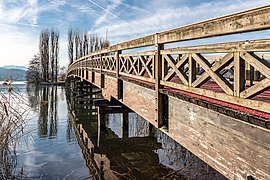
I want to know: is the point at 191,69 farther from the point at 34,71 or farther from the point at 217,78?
the point at 34,71

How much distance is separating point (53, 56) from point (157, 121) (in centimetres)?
5028

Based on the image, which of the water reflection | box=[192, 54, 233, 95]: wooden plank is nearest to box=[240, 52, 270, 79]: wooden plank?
box=[192, 54, 233, 95]: wooden plank

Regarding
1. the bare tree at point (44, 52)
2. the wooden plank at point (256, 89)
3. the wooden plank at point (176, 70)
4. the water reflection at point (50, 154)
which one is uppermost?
the bare tree at point (44, 52)

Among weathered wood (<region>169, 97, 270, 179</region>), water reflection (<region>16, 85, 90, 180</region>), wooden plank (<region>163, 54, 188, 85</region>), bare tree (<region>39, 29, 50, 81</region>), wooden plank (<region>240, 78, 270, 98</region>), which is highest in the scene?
bare tree (<region>39, 29, 50, 81</region>)

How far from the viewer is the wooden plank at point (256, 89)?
2.29 m

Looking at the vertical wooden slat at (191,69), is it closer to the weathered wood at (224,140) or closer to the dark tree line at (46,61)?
the weathered wood at (224,140)

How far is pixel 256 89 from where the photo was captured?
243 cm

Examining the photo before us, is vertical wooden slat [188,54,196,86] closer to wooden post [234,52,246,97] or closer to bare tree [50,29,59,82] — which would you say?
wooden post [234,52,246,97]

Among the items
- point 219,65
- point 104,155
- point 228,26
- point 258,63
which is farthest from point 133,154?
point 258,63

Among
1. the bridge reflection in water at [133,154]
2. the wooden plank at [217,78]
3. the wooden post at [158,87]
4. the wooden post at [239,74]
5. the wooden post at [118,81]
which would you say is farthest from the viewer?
the wooden post at [118,81]

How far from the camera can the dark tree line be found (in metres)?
49.4

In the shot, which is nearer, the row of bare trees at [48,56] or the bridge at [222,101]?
the bridge at [222,101]

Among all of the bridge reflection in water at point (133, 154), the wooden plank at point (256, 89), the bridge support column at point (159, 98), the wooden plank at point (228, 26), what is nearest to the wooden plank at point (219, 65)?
the wooden plank at point (228, 26)

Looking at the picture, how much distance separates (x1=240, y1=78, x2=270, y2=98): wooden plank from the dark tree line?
49.3 metres
